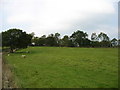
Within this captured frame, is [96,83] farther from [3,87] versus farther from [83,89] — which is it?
[3,87]

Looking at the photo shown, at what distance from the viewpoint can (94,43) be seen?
88.2 metres

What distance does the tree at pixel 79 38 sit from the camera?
88250 mm

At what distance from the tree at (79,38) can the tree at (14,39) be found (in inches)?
1908

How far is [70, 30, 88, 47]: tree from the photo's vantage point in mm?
88250

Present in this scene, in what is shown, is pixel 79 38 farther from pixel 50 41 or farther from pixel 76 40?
pixel 50 41

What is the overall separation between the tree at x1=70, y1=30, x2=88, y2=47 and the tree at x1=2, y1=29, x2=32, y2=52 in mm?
48453

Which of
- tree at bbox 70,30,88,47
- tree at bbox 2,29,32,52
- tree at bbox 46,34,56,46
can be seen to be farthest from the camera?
tree at bbox 70,30,88,47

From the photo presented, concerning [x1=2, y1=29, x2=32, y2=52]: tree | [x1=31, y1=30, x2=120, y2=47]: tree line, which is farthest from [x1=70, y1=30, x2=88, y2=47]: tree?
[x1=2, y1=29, x2=32, y2=52]: tree

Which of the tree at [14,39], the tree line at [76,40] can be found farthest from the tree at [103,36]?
the tree at [14,39]

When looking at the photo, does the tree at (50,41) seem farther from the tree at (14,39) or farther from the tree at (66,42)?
the tree at (14,39)

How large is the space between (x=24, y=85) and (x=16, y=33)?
36.3m

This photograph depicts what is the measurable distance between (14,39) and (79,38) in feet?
174

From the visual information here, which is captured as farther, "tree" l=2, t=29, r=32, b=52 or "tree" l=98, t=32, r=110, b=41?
"tree" l=98, t=32, r=110, b=41

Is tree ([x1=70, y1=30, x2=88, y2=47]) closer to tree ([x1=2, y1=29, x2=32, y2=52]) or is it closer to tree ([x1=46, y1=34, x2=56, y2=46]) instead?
tree ([x1=46, y1=34, x2=56, y2=46])
